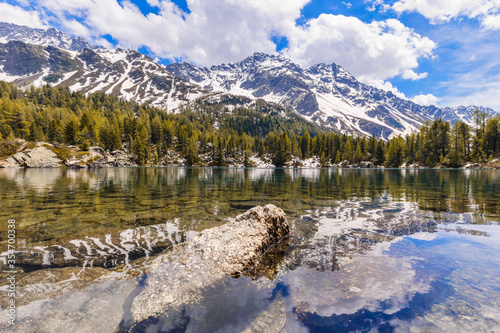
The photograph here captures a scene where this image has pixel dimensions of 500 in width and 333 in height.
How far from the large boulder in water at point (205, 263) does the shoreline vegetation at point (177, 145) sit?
112m

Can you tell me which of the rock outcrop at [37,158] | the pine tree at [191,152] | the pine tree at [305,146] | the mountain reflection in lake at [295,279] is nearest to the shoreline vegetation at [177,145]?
the rock outcrop at [37,158]

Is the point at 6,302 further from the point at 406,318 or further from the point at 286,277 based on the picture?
the point at 406,318

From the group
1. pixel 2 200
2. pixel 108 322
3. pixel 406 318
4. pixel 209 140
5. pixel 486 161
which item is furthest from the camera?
pixel 209 140

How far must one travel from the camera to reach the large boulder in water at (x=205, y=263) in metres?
5.42

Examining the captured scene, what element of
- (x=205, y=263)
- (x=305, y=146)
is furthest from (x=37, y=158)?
(x=305, y=146)

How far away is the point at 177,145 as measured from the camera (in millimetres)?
173500

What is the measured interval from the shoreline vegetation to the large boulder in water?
111763 mm

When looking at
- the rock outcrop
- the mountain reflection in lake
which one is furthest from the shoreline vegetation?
the mountain reflection in lake

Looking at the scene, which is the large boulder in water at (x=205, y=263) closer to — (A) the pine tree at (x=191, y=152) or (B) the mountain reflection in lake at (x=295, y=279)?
(B) the mountain reflection in lake at (x=295, y=279)

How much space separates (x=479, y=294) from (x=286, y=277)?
5.35 meters

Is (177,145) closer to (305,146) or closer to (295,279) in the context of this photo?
(305,146)

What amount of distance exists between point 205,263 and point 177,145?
176 m

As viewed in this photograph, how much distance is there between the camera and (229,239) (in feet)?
29.3

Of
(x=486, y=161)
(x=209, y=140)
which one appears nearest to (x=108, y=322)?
(x=486, y=161)
